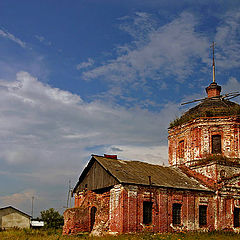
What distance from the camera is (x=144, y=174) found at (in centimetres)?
2312

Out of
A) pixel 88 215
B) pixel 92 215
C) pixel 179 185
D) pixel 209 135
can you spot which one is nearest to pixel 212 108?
pixel 209 135

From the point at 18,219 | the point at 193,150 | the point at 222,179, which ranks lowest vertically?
the point at 18,219

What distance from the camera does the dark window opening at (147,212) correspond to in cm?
2080

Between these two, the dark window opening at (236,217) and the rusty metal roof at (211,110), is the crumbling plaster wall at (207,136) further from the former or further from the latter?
the dark window opening at (236,217)

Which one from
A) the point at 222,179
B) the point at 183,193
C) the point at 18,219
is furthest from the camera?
the point at 18,219

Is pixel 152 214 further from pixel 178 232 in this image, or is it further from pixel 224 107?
pixel 224 107

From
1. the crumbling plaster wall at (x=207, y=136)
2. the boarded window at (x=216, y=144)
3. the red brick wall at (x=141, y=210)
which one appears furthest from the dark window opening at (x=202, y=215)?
the boarded window at (x=216, y=144)

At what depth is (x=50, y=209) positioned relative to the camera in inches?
1706

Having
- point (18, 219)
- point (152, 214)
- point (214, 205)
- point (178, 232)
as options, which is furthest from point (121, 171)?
point (18, 219)

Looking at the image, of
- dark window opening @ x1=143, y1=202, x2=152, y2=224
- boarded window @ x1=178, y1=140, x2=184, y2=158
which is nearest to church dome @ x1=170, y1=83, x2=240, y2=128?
boarded window @ x1=178, y1=140, x2=184, y2=158

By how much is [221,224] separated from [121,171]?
8034 millimetres

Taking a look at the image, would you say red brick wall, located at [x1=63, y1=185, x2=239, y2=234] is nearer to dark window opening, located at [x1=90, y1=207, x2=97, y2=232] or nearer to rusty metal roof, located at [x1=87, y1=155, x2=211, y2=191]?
dark window opening, located at [x1=90, y1=207, x2=97, y2=232]

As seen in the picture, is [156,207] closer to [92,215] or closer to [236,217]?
[92,215]

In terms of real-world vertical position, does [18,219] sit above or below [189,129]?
below
